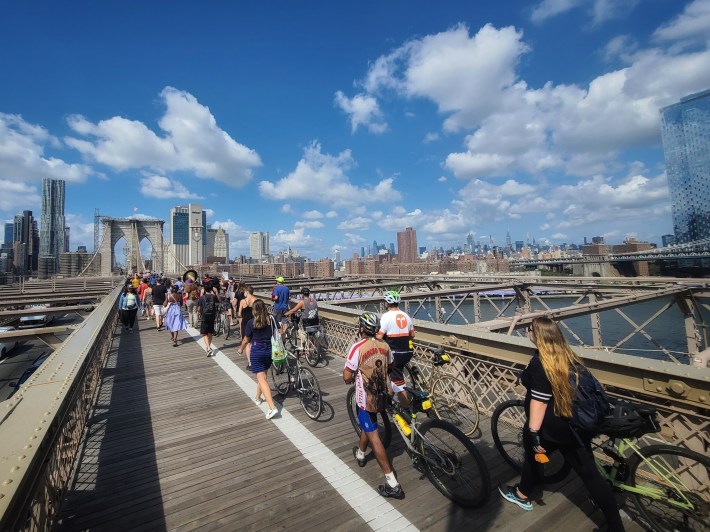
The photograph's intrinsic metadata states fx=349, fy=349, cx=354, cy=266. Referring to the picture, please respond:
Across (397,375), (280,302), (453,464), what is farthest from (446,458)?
(280,302)

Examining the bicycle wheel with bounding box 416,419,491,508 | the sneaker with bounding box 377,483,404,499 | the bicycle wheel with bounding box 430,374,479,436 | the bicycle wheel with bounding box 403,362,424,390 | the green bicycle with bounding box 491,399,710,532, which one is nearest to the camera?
the green bicycle with bounding box 491,399,710,532

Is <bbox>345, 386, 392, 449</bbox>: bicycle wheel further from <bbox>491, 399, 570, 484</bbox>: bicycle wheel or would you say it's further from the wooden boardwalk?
<bbox>491, 399, 570, 484</bbox>: bicycle wheel

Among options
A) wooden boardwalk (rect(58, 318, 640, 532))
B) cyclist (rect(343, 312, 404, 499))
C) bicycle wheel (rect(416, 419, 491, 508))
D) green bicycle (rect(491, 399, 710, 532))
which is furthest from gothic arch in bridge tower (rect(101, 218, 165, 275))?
green bicycle (rect(491, 399, 710, 532))

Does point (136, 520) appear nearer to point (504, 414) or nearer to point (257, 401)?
point (257, 401)

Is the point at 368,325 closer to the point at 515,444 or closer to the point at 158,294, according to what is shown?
the point at 515,444

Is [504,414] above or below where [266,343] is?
below

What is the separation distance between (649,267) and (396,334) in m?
148

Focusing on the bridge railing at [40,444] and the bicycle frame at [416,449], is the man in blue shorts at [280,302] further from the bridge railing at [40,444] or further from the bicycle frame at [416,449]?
the bicycle frame at [416,449]

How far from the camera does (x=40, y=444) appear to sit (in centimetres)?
253

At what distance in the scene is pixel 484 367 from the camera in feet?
17.5

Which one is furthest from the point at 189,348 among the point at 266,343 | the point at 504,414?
the point at 504,414

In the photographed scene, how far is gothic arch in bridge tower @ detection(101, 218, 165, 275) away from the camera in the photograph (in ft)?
349

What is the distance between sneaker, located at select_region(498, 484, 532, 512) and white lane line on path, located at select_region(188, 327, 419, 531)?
103 cm

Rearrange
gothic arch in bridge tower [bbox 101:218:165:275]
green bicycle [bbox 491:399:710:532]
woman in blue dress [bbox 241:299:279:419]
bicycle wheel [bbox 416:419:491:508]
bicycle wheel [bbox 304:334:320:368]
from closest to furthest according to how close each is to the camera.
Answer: green bicycle [bbox 491:399:710:532]
bicycle wheel [bbox 416:419:491:508]
woman in blue dress [bbox 241:299:279:419]
bicycle wheel [bbox 304:334:320:368]
gothic arch in bridge tower [bbox 101:218:165:275]
